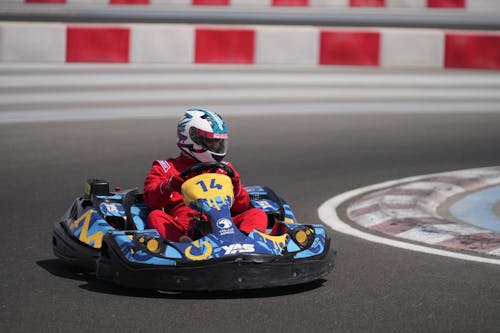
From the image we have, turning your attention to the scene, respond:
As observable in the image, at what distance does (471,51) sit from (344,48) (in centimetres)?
132

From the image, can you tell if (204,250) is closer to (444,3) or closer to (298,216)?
(298,216)

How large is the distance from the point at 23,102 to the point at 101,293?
6059 millimetres

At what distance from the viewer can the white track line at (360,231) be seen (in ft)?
19.7

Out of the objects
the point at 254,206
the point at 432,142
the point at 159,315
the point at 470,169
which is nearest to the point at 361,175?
the point at 470,169

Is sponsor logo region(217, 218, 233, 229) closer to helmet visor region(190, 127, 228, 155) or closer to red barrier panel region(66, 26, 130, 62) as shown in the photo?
helmet visor region(190, 127, 228, 155)

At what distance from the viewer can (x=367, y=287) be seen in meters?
5.32

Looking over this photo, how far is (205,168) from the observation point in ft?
18.6

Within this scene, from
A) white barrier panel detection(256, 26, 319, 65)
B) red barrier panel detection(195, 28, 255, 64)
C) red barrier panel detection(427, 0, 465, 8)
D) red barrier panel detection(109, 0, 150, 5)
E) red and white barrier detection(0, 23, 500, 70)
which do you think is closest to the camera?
red and white barrier detection(0, 23, 500, 70)

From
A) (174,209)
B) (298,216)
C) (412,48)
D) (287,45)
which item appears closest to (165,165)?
(174,209)

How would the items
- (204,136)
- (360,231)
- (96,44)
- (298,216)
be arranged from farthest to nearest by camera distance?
(96,44)
(298,216)
(360,231)
(204,136)

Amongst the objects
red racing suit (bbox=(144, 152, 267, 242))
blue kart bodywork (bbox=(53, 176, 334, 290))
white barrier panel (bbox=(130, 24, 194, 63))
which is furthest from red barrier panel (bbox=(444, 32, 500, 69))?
blue kart bodywork (bbox=(53, 176, 334, 290))

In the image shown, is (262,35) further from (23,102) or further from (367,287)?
(367,287)

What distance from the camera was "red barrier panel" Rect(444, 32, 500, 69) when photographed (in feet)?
39.0

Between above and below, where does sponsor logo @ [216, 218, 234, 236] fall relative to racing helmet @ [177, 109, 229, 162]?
below
